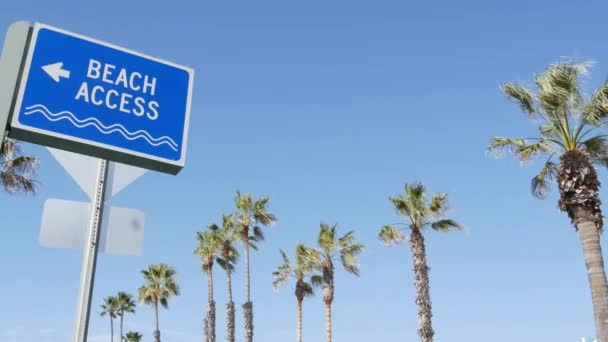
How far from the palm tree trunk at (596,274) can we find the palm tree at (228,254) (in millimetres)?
29641

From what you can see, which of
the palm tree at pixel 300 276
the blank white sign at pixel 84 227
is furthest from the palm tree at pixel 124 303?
the blank white sign at pixel 84 227

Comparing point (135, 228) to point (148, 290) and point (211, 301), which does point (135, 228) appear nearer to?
point (211, 301)

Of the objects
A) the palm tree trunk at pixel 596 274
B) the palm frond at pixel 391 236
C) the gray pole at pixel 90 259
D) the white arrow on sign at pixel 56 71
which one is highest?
the palm frond at pixel 391 236

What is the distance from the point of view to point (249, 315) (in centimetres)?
4094

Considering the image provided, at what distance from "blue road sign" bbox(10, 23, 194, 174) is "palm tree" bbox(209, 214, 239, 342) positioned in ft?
132

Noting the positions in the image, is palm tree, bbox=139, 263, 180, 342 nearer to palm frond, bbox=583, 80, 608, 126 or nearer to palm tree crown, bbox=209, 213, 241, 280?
palm tree crown, bbox=209, 213, 241, 280

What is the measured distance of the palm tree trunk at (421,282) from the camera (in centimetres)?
2597

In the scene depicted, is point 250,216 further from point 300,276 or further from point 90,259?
point 90,259

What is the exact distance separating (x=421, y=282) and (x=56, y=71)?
24953 millimetres

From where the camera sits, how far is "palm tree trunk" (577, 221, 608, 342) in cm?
1588

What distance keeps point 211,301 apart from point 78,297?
46275 millimetres

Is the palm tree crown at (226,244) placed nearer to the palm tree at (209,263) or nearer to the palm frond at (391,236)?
the palm tree at (209,263)

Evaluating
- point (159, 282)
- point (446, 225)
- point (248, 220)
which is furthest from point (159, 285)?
point (446, 225)

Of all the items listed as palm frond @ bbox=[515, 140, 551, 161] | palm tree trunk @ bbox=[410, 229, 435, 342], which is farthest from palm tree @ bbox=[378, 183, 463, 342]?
palm frond @ bbox=[515, 140, 551, 161]
